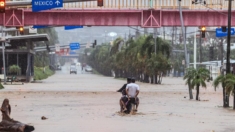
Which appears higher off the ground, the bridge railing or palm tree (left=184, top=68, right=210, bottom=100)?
the bridge railing

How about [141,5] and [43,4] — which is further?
[141,5]

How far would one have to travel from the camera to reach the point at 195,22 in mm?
56531

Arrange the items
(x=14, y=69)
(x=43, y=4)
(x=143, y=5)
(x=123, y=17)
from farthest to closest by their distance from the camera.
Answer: (x=14, y=69)
(x=123, y=17)
(x=143, y=5)
(x=43, y=4)

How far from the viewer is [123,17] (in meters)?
56.2

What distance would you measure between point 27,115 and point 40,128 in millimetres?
6035

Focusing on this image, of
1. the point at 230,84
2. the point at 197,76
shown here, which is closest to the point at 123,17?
the point at 197,76

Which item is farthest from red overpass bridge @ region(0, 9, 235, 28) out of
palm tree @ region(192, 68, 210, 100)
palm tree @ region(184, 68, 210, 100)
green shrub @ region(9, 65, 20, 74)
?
green shrub @ region(9, 65, 20, 74)

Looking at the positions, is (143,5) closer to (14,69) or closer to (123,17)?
(123,17)

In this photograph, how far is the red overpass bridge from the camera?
5538 cm

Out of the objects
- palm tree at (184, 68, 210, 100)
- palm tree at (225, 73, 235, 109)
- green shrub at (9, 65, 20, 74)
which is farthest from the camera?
green shrub at (9, 65, 20, 74)

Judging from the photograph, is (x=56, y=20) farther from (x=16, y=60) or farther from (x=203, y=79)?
(x=16, y=60)

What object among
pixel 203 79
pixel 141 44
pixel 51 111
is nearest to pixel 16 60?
pixel 141 44

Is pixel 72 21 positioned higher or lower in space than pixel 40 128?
higher

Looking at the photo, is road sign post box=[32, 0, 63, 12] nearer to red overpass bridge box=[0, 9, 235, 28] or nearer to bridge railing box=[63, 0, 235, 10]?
red overpass bridge box=[0, 9, 235, 28]
